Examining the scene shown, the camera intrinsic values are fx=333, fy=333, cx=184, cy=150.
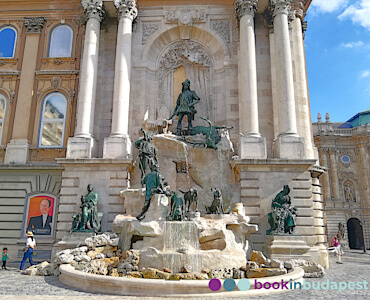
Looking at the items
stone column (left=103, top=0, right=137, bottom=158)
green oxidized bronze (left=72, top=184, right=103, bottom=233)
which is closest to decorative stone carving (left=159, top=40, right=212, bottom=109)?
stone column (left=103, top=0, right=137, bottom=158)

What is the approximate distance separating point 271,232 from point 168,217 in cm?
502

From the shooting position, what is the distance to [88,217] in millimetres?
14375

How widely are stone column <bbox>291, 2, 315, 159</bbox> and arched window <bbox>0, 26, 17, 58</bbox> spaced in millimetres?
16771

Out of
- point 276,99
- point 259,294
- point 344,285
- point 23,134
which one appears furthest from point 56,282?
point 276,99

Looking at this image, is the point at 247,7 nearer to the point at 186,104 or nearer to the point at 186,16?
the point at 186,16

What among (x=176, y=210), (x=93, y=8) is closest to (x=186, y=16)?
(x=93, y=8)

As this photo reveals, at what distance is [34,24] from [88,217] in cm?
1286

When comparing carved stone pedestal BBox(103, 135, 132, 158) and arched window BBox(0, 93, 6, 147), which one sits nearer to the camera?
carved stone pedestal BBox(103, 135, 132, 158)

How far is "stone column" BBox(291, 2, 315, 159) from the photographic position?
18.0 metres

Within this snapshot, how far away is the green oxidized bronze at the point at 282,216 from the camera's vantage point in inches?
549

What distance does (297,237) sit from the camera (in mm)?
13836

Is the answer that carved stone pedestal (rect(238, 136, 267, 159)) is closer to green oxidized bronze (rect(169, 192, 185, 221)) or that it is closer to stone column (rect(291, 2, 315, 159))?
stone column (rect(291, 2, 315, 159))

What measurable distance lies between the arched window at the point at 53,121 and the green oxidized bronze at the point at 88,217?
5.09 m

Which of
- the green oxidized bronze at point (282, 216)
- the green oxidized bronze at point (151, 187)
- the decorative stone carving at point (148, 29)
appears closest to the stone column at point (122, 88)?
the decorative stone carving at point (148, 29)
